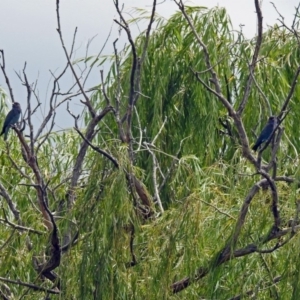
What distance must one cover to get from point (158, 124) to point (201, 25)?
0.75 metres

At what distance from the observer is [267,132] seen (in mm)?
3777

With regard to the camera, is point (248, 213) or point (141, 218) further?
point (141, 218)

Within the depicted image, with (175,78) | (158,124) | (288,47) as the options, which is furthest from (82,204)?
(288,47)

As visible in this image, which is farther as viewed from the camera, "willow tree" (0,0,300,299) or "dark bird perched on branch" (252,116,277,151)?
"dark bird perched on branch" (252,116,277,151)

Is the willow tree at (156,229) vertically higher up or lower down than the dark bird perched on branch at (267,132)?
lower down

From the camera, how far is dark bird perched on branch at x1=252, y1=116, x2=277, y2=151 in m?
3.69

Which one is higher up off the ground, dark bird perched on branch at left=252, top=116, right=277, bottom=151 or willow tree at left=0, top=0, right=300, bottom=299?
dark bird perched on branch at left=252, top=116, right=277, bottom=151

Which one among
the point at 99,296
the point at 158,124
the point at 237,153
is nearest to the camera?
the point at 99,296

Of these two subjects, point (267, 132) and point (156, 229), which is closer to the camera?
point (156, 229)

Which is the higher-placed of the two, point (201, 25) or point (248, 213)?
point (201, 25)

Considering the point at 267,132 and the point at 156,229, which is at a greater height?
the point at 267,132

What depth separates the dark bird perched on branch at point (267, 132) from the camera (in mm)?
3687

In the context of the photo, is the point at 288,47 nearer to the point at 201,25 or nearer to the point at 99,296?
the point at 201,25

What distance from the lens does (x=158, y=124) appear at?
4.59 meters
